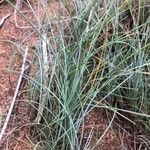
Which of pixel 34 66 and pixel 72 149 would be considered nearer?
pixel 72 149

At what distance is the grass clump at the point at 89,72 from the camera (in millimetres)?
1309

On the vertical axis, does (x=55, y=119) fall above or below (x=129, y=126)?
above

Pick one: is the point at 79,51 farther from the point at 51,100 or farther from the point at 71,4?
the point at 71,4

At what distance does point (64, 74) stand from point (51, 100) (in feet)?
0.31

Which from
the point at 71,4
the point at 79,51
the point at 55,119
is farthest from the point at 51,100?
the point at 71,4

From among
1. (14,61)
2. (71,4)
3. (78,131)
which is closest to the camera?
(78,131)

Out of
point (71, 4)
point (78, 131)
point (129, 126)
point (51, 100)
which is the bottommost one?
point (129, 126)

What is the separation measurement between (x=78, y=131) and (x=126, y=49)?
1.18 ft

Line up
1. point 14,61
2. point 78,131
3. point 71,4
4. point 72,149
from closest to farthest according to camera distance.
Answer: point 72,149 → point 78,131 → point 14,61 → point 71,4

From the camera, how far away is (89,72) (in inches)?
57.7

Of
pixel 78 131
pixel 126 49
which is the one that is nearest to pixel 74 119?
pixel 78 131

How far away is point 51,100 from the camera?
1.37 meters

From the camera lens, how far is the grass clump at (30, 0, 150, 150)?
4.29ft

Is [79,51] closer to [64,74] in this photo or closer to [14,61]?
[64,74]
